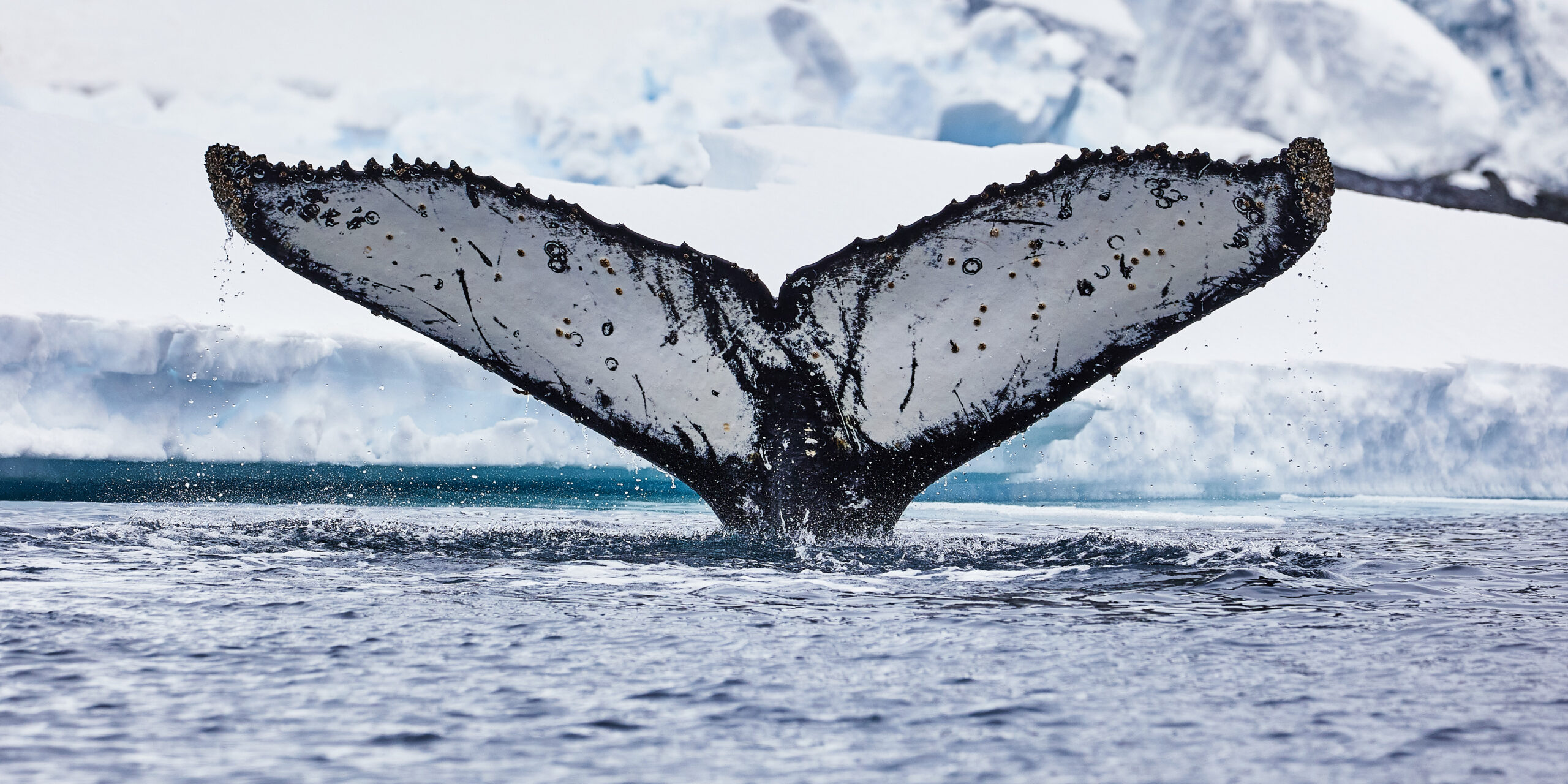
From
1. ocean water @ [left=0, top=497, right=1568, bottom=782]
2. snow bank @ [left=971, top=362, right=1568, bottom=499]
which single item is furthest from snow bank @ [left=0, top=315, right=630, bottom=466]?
ocean water @ [left=0, top=497, right=1568, bottom=782]

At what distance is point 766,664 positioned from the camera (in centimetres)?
275

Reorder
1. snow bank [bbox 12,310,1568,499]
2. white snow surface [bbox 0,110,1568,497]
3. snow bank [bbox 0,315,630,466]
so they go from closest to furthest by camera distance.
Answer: snow bank [bbox 0,315,630,466]
snow bank [bbox 12,310,1568,499]
white snow surface [bbox 0,110,1568,497]

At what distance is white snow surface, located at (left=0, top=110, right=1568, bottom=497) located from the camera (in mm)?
13438

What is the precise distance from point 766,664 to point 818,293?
1890mm

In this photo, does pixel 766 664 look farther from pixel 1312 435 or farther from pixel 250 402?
pixel 1312 435

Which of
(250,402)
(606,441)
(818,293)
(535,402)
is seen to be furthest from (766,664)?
(535,402)

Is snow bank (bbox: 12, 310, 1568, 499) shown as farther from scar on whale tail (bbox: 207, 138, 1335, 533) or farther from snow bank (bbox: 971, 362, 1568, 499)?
scar on whale tail (bbox: 207, 138, 1335, 533)

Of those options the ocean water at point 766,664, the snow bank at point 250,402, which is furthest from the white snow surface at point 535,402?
the ocean water at point 766,664

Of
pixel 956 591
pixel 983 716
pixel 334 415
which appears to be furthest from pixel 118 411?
pixel 983 716

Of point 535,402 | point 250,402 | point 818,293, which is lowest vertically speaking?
point 818,293

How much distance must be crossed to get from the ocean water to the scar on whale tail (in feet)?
2.02

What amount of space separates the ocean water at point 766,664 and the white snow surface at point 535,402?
390cm

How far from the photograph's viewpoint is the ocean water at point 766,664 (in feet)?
6.43

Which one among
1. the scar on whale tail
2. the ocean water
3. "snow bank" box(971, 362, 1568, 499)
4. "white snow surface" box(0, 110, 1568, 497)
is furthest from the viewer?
"snow bank" box(971, 362, 1568, 499)
